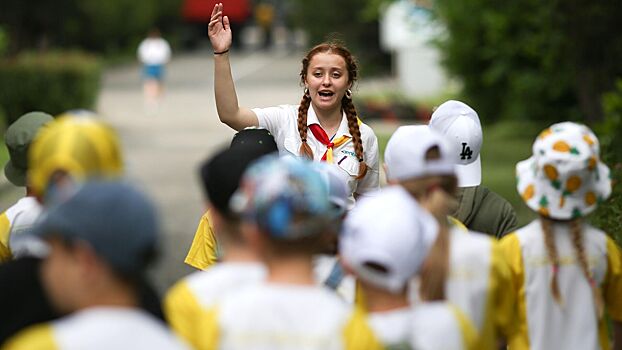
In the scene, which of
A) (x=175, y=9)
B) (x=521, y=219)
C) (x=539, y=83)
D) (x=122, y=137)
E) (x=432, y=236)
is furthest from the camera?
(x=175, y=9)

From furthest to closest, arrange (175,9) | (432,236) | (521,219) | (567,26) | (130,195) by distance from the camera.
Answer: (175,9), (567,26), (521,219), (432,236), (130,195)

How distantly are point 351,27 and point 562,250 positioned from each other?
122 feet

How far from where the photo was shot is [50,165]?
3480mm

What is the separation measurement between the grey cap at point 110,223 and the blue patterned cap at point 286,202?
370mm

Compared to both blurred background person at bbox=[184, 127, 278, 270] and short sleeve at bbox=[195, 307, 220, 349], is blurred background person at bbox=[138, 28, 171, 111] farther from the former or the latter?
short sleeve at bbox=[195, 307, 220, 349]

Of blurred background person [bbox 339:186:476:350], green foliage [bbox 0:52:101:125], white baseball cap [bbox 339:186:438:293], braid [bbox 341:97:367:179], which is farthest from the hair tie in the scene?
green foliage [bbox 0:52:101:125]

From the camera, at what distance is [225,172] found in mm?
4590

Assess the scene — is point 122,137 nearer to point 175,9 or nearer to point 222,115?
point 222,115

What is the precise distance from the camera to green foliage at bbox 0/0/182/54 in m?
28.6

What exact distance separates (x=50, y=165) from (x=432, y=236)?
3.63ft

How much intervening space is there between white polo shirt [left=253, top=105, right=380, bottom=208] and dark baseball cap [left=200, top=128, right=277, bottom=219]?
4.06ft

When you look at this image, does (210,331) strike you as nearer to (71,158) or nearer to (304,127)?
(71,158)

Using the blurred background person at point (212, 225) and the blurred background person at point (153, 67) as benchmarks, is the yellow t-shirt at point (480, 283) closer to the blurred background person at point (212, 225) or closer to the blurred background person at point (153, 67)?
the blurred background person at point (212, 225)

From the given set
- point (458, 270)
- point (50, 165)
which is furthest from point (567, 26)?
point (50, 165)
